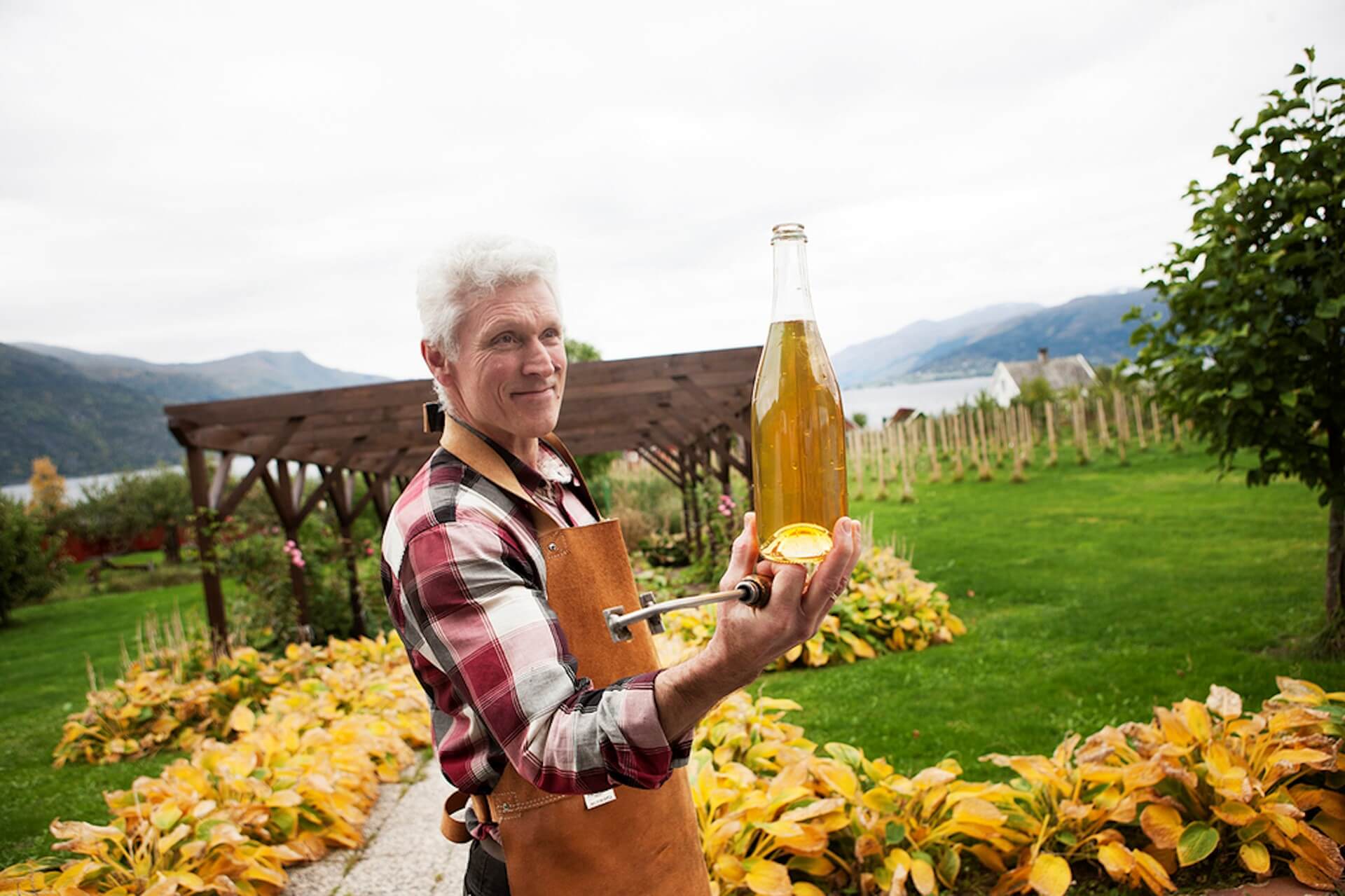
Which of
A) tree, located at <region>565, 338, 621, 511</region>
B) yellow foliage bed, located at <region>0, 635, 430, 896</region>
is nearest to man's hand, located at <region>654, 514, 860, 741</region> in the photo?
yellow foliage bed, located at <region>0, 635, 430, 896</region>

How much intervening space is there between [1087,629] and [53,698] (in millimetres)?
10237

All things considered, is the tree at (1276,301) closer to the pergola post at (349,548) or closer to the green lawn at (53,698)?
the green lawn at (53,698)

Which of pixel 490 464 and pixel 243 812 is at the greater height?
pixel 490 464

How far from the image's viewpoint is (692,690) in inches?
36.2

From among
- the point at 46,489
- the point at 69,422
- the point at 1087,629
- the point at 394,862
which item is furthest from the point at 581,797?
the point at 69,422

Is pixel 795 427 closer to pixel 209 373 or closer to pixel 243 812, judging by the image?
pixel 243 812

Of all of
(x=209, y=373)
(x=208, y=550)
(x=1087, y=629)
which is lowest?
(x=1087, y=629)

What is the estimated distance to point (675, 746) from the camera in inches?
39.7

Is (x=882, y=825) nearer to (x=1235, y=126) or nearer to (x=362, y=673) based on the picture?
(x=1235, y=126)

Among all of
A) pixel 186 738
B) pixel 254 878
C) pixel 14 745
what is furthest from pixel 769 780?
pixel 14 745

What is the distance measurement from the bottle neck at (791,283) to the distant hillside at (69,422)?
133 feet

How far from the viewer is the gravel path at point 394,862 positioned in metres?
3.40

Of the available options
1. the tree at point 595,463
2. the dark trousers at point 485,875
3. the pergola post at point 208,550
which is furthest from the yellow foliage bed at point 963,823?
the tree at point 595,463

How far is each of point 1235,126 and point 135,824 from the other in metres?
6.38
